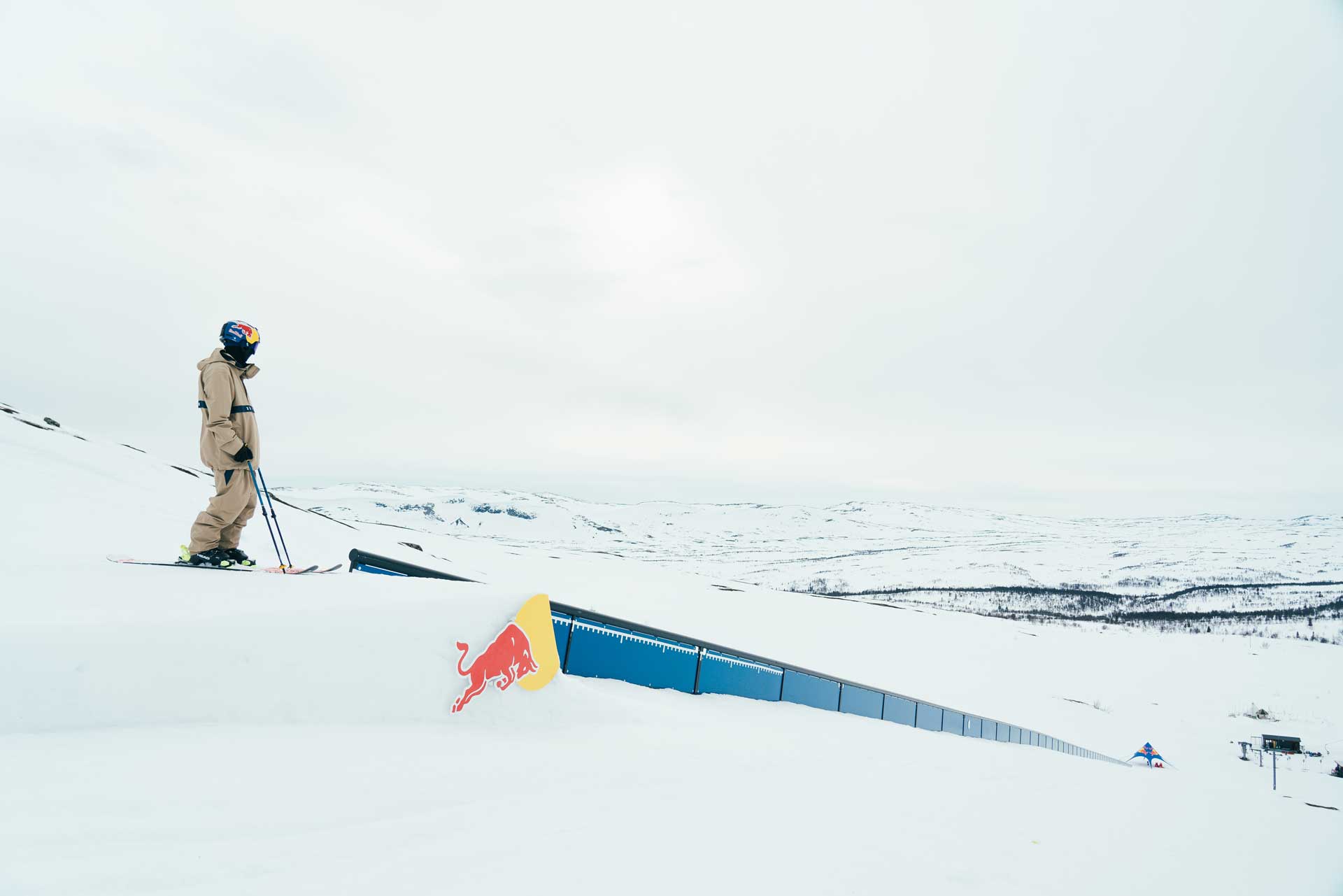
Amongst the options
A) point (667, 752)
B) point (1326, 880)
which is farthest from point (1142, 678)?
point (667, 752)

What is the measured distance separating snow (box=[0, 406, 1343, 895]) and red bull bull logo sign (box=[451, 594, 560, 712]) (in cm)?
8

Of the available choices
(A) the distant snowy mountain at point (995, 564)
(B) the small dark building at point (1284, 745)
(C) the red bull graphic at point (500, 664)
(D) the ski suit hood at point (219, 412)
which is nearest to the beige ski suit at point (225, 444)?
(D) the ski suit hood at point (219, 412)

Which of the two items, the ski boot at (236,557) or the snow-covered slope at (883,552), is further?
the snow-covered slope at (883,552)

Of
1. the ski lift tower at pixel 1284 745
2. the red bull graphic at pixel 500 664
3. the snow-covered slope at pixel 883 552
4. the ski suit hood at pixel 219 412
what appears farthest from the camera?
the snow-covered slope at pixel 883 552

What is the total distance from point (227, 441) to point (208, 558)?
108cm

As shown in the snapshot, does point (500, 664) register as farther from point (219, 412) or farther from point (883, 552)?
point (883, 552)

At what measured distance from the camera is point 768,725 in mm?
7109

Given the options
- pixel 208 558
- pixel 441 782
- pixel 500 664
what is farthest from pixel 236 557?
pixel 441 782

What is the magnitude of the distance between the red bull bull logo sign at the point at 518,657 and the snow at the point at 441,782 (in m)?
0.08

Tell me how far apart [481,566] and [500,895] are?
23.7 m

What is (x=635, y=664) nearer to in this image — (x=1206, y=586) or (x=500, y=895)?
(x=500, y=895)

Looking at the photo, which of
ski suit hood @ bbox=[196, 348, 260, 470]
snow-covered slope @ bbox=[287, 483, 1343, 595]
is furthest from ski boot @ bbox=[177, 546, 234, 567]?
snow-covered slope @ bbox=[287, 483, 1343, 595]

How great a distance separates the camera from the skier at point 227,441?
19.0 feet

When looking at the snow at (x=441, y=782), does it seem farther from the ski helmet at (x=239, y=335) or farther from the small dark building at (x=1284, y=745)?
the small dark building at (x=1284, y=745)
